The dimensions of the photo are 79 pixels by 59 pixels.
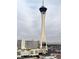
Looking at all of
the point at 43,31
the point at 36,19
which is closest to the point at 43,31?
the point at 43,31

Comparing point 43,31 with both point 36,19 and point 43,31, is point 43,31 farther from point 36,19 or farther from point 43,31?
point 36,19

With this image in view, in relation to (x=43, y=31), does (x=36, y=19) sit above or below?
above

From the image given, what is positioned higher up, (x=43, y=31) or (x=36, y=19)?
(x=36, y=19)
